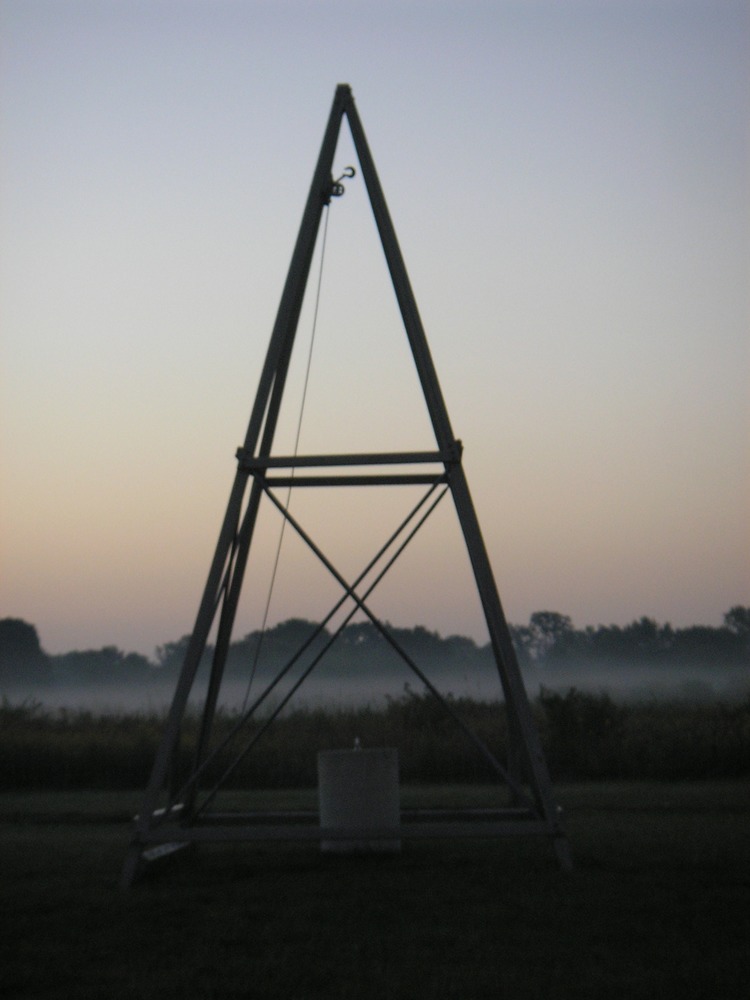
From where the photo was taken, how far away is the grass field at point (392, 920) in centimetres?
507

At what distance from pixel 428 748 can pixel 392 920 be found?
409 inches

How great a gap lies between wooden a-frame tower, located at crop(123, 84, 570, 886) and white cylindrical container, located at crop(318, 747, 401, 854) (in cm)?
30

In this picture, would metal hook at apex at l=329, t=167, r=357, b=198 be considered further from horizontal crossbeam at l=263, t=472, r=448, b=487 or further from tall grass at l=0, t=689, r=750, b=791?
tall grass at l=0, t=689, r=750, b=791

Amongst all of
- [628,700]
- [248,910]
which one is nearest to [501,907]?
[248,910]

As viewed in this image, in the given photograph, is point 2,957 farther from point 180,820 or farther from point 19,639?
point 19,639

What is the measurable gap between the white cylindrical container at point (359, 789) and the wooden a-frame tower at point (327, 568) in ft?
0.97

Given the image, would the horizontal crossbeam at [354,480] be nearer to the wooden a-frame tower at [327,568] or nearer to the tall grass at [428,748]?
the wooden a-frame tower at [327,568]

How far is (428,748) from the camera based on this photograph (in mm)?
Result: 16672

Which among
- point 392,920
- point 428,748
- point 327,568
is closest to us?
point 392,920

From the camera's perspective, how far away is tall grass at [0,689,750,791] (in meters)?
16.0

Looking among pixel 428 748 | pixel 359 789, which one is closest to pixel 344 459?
pixel 359 789

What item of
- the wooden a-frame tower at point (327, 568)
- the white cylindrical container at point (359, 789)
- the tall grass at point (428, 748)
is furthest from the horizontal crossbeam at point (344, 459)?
the tall grass at point (428, 748)

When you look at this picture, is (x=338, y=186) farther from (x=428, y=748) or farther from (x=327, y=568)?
(x=428, y=748)

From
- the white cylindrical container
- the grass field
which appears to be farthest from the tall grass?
the white cylindrical container
